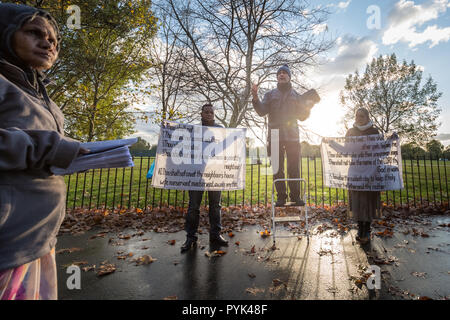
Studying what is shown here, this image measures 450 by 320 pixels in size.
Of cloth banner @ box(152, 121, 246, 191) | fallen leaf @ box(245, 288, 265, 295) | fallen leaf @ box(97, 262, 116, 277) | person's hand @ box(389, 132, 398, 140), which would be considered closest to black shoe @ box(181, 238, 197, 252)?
cloth banner @ box(152, 121, 246, 191)

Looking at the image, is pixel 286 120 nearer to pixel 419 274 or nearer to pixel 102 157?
pixel 419 274

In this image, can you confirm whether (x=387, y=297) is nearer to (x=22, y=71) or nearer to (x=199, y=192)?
(x=199, y=192)

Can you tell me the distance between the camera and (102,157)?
1.21m

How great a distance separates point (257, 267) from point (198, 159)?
2.14 meters

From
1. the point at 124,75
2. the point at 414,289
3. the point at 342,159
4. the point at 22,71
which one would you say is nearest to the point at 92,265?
the point at 22,71

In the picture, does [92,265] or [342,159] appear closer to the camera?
[92,265]

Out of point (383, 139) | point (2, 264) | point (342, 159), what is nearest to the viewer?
point (2, 264)

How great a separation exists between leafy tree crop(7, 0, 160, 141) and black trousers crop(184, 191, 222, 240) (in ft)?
22.8

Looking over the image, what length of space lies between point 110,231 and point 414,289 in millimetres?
5446

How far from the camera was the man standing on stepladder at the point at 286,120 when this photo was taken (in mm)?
4410

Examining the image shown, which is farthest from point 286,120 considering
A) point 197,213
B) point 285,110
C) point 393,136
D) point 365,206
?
point 197,213

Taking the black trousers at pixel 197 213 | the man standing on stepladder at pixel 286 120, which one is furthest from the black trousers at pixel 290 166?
the black trousers at pixel 197 213
